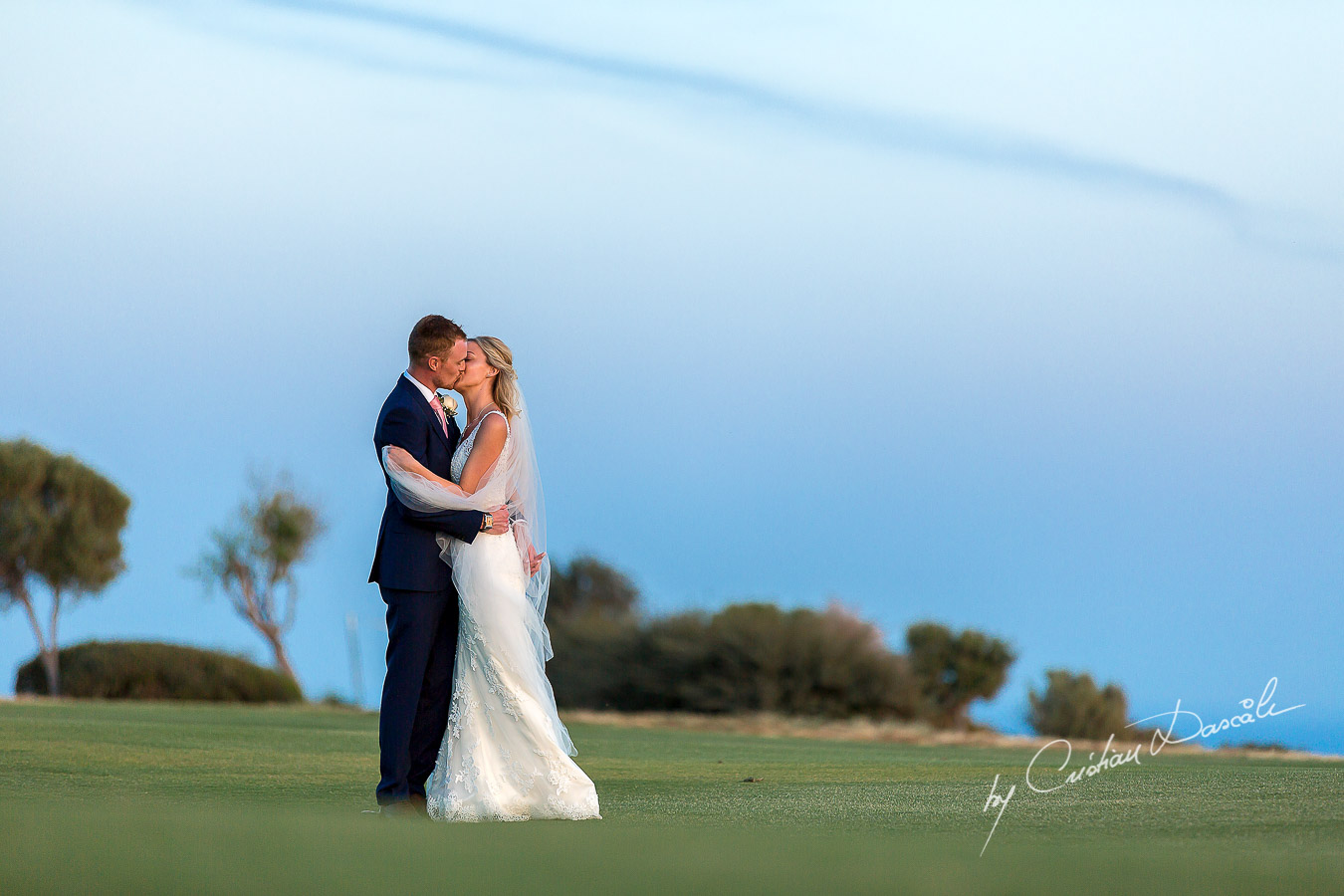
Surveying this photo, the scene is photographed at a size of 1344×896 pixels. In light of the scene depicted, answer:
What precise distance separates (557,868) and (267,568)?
28.7 meters

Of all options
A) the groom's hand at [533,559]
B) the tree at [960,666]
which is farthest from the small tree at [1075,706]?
the groom's hand at [533,559]

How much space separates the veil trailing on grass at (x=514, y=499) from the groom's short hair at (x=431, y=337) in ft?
1.51

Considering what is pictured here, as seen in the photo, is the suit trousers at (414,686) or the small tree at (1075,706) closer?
the suit trousers at (414,686)

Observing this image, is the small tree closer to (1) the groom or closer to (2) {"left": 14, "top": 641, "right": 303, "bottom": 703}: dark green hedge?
(2) {"left": 14, "top": 641, "right": 303, "bottom": 703}: dark green hedge

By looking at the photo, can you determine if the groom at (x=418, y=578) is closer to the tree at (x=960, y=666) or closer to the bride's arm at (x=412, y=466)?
the bride's arm at (x=412, y=466)

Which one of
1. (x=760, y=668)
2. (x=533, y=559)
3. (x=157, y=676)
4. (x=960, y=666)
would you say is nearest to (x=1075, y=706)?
(x=960, y=666)

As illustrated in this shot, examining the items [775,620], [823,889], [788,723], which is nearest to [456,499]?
[823,889]

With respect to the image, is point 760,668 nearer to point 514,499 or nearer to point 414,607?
point 514,499

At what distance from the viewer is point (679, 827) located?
15.9 ft

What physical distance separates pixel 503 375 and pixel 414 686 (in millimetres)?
1489

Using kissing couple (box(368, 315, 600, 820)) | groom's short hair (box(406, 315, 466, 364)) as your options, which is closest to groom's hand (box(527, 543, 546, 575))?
kissing couple (box(368, 315, 600, 820))

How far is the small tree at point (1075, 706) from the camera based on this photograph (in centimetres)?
2240

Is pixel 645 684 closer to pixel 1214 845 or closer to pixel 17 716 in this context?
pixel 17 716

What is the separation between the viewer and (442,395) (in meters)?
6.38
